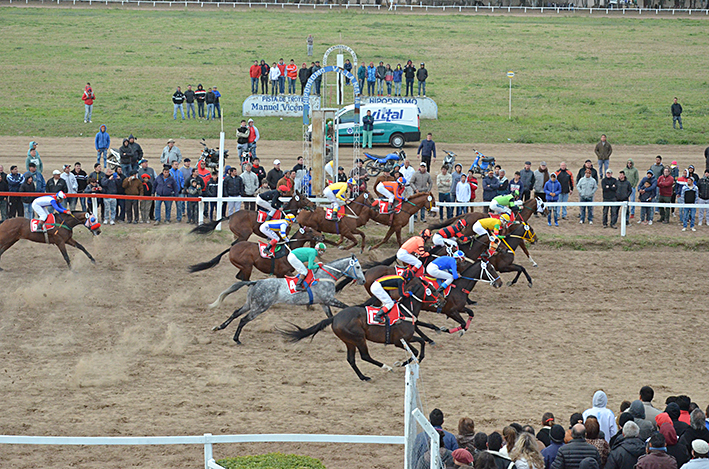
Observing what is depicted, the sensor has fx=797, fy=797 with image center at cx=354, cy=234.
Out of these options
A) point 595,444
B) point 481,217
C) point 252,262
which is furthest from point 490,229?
point 595,444

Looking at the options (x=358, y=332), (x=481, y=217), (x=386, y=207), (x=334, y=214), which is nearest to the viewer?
(x=358, y=332)

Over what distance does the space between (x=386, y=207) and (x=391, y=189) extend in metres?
0.42

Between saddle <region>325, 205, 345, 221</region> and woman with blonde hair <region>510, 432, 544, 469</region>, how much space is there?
405 inches

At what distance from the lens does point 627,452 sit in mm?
7383

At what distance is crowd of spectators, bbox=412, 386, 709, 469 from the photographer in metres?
7.04

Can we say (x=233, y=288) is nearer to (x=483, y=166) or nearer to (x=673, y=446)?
(x=673, y=446)

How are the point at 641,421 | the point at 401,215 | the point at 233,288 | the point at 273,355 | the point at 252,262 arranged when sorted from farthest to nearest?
1. the point at 401,215
2. the point at 252,262
3. the point at 233,288
4. the point at 273,355
5. the point at 641,421

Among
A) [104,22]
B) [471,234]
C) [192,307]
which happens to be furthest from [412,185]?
[104,22]

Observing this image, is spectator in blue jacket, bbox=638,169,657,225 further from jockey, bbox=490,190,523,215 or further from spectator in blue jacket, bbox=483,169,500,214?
jockey, bbox=490,190,523,215

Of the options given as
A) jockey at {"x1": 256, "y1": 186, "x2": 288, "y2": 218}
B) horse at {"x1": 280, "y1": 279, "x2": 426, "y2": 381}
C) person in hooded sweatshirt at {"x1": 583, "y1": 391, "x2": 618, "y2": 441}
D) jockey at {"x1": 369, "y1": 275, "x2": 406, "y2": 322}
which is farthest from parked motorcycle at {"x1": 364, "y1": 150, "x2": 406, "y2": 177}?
person in hooded sweatshirt at {"x1": 583, "y1": 391, "x2": 618, "y2": 441}

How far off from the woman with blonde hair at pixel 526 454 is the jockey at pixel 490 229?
7.99 meters

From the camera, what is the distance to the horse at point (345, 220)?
17078 mm

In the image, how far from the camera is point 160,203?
61.2 feet

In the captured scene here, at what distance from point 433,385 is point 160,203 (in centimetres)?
976
